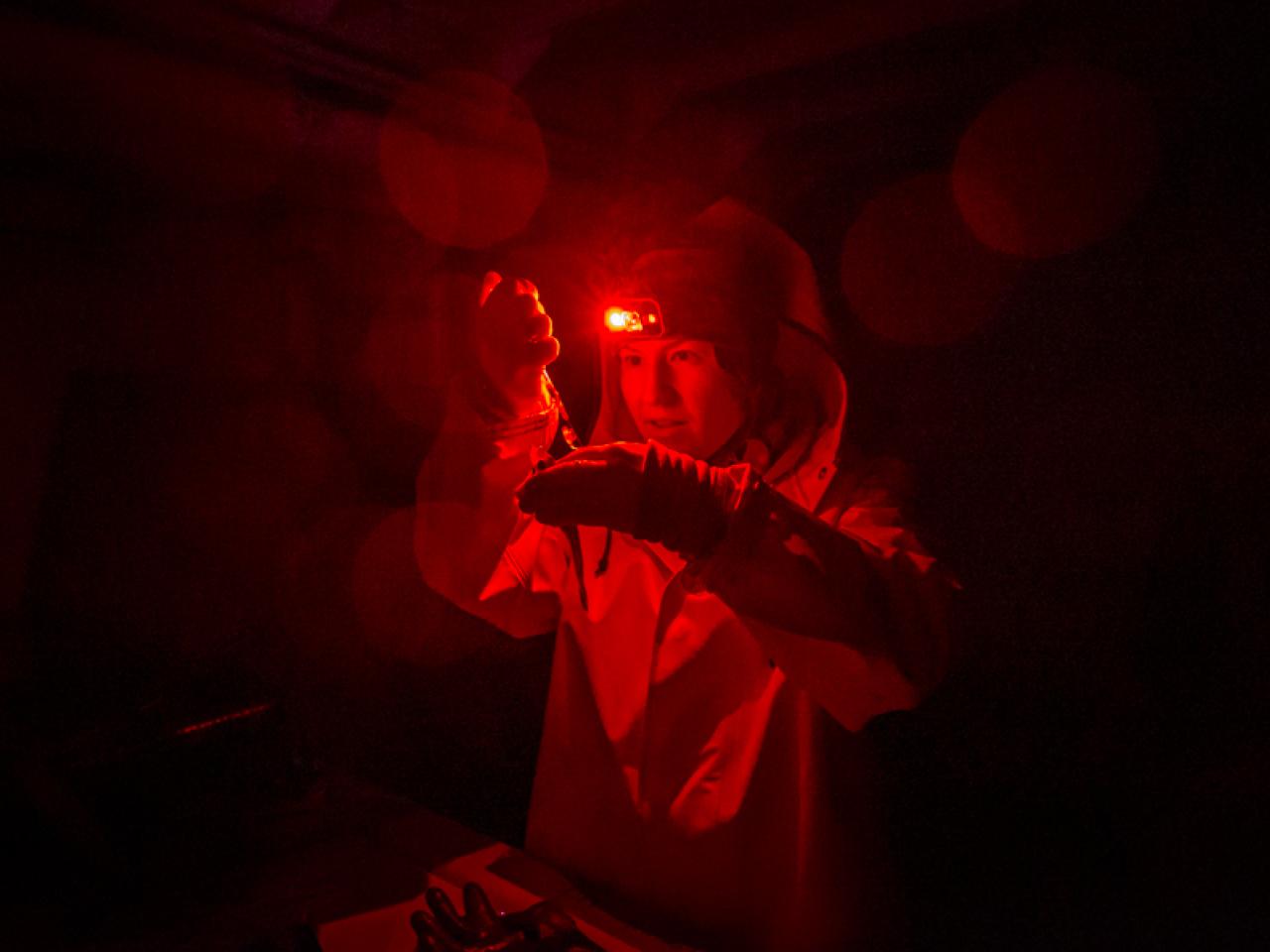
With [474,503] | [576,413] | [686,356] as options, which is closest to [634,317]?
[686,356]

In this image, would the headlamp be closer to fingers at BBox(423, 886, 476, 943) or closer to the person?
the person

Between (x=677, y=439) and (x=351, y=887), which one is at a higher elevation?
(x=677, y=439)

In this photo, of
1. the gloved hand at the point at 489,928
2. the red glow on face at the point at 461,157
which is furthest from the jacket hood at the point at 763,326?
the gloved hand at the point at 489,928

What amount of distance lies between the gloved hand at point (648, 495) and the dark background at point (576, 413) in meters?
0.55

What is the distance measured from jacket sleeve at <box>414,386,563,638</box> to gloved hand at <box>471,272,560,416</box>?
0.06 m

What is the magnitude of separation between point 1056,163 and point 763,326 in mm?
980

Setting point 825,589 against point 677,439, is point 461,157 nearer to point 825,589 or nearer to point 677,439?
point 677,439

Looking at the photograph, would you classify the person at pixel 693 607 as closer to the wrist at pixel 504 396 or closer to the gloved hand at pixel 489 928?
the wrist at pixel 504 396

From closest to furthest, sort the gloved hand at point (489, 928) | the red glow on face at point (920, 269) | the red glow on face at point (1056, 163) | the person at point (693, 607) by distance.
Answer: the gloved hand at point (489, 928)
the person at point (693, 607)
the red glow on face at point (1056, 163)
the red glow on face at point (920, 269)

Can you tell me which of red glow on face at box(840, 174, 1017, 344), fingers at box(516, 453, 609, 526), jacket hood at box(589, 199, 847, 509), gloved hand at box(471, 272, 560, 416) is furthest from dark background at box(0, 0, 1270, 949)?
fingers at box(516, 453, 609, 526)

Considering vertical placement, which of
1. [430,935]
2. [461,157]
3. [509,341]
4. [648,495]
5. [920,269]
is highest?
[920,269]

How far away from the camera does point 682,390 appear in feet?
4.95

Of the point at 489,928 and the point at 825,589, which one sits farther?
the point at 489,928

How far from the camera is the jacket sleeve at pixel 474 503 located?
5.20 feet
